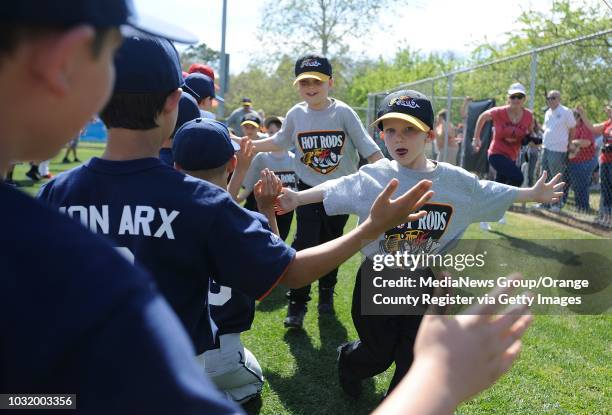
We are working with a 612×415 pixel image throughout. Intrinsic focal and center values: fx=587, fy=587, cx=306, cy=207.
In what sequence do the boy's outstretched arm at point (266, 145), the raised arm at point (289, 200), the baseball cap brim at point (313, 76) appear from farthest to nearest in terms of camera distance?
the boy's outstretched arm at point (266, 145)
the baseball cap brim at point (313, 76)
the raised arm at point (289, 200)

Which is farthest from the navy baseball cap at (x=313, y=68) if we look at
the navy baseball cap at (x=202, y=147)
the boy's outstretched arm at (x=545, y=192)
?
the navy baseball cap at (x=202, y=147)

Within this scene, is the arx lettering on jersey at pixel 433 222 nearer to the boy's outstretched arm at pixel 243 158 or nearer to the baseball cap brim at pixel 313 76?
the boy's outstretched arm at pixel 243 158

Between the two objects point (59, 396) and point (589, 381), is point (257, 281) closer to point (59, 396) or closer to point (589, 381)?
point (59, 396)

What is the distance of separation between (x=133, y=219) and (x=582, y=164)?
1012 centimetres

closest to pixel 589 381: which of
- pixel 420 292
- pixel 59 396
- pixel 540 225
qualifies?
pixel 420 292

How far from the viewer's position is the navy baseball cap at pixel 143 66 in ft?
6.01

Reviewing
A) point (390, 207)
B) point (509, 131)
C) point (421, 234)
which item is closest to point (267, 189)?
point (390, 207)

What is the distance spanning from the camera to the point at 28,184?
44.7 ft

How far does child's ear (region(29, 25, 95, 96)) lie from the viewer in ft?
2.52

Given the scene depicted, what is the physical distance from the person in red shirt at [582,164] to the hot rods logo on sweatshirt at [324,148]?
6.44m

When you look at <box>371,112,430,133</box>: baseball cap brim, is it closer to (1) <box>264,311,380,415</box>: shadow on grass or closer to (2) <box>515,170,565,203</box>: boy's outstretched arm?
(2) <box>515,170,565,203</box>: boy's outstretched arm

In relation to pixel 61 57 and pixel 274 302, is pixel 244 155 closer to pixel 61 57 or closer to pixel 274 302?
pixel 61 57

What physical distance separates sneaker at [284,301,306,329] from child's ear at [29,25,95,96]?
408 cm

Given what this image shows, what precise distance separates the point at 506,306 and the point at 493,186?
2.45 metres
